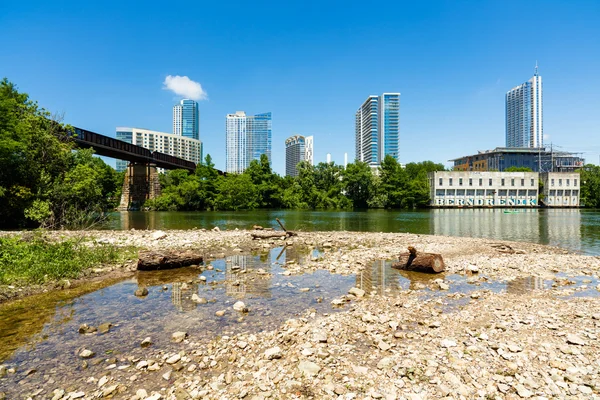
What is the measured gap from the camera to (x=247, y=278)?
39.9ft

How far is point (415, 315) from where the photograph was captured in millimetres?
7914

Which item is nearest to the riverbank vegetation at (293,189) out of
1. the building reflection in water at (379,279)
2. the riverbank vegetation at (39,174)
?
the riverbank vegetation at (39,174)

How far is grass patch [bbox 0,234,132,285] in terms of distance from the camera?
35.3 feet

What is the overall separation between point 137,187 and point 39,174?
199 feet

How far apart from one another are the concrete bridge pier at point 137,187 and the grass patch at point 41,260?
7766 centimetres

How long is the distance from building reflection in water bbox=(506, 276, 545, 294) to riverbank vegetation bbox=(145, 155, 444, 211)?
83.4 m

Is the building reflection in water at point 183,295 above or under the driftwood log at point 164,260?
under

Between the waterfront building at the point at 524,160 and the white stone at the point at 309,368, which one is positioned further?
the waterfront building at the point at 524,160

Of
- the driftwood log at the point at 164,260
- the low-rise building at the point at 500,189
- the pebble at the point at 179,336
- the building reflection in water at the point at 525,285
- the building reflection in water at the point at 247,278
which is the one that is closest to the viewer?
the pebble at the point at 179,336

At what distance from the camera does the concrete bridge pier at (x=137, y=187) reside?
281ft

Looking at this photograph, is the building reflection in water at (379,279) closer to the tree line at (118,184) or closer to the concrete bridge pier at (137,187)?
the tree line at (118,184)

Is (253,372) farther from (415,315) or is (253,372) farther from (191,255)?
(191,255)

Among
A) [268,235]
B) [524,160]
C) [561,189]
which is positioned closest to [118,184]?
[268,235]

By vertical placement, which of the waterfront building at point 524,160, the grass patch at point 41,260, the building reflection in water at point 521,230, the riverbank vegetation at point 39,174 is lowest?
the building reflection in water at point 521,230
